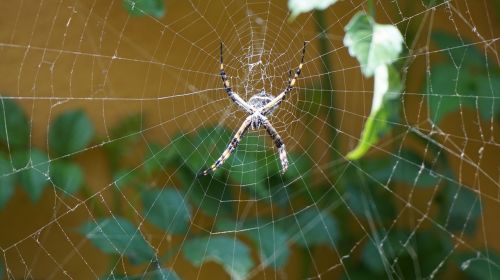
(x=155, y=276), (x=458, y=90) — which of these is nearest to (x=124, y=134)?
(x=155, y=276)

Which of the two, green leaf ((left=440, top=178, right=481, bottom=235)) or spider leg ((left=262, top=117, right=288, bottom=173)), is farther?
green leaf ((left=440, top=178, right=481, bottom=235))

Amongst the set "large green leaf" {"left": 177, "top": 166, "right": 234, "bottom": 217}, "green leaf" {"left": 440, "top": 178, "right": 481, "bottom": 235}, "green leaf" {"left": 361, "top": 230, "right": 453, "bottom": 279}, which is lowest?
"green leaf" {"left": 361, "top": 230, "right": 453, "bottom": 279}

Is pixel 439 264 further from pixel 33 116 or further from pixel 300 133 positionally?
pixel 33 116

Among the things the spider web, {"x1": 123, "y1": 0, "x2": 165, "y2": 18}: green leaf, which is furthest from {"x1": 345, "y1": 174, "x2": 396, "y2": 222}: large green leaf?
{"x1": 123, "y1": 0, "x2": 165, "y2": 18}: green leaf

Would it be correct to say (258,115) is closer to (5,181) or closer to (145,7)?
(145,7)

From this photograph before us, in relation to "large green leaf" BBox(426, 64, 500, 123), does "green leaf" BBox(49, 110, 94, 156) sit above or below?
above

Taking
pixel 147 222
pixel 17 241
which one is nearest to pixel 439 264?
pixel 147 222

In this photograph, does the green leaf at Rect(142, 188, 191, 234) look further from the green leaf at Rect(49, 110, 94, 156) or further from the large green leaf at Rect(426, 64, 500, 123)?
the large green leaf at Rect(426, 64, 500, 123)
